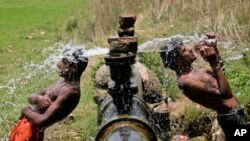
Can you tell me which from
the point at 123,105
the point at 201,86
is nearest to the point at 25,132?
the point at 123,105

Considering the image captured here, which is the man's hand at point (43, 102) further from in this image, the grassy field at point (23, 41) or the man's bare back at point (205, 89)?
the grassy field at point (23, 41)

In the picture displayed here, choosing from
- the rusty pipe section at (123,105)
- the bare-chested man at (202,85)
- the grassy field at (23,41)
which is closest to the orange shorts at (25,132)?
the rusty pipe section at (123,105)

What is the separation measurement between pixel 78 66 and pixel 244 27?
408 centimetres

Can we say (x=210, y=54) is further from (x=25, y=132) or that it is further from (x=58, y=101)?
(x=25, y=132)

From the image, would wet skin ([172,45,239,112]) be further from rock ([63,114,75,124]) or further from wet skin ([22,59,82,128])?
rock ([63,114,75,124])

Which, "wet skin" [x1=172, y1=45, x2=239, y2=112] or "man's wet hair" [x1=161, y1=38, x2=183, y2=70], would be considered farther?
"wet skin" [x1=172, y1=45, x2=239, y2=112]

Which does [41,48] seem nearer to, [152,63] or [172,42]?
[152,63]

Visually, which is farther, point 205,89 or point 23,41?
point 23,41

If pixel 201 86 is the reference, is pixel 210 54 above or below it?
above

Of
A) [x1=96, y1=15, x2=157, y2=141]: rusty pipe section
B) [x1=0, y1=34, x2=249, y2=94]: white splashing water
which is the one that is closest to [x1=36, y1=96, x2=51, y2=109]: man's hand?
[x1=0, y1=34, x2=249, y2=94]: white splashing water

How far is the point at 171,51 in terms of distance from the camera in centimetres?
436

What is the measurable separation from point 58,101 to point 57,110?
2.6 inches

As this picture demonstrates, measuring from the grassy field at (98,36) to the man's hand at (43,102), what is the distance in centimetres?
204

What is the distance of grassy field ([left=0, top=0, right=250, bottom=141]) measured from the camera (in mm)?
7090
